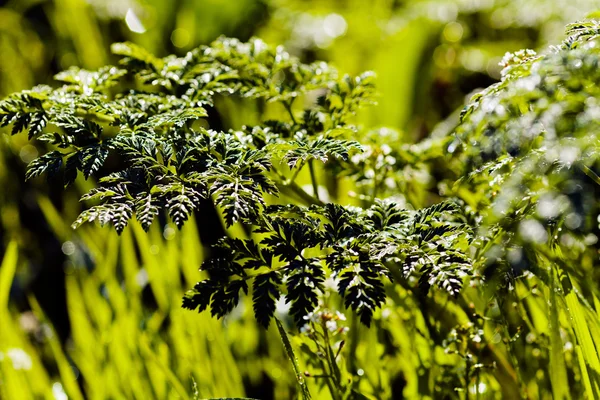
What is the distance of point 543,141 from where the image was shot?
2.68 ft

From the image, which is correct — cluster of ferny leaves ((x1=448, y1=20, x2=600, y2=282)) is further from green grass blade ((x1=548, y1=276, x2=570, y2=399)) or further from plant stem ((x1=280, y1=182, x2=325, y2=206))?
plant stem ((x1=280, y1=182, x2=325, y2=206))

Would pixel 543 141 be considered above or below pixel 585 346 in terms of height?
above

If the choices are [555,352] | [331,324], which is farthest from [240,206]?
[555,352]

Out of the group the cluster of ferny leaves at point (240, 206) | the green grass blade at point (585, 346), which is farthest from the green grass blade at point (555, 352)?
the cluster of ferny leaves at point (240, 206)

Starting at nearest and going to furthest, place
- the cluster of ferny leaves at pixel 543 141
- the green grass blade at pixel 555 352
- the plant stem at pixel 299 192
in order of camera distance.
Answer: the cluster of ferny leaves at pixel 543 141
the green grass blade at pixel 555 352
the plant stem at pixel 299 192

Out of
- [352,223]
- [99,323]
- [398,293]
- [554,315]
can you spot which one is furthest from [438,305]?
[99,323]

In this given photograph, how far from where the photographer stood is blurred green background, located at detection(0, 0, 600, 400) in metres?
1.36

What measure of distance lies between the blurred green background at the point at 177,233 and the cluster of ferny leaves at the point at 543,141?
0.33 metres

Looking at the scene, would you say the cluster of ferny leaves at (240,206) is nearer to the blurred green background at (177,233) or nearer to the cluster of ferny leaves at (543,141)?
the cluster of ferny leaves at (543,141)

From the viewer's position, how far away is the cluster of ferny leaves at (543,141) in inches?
28.5

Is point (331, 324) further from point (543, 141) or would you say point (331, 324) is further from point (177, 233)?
point (177, 233)

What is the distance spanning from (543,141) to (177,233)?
46.9 inches

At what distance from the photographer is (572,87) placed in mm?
744

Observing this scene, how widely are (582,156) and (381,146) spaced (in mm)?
446
